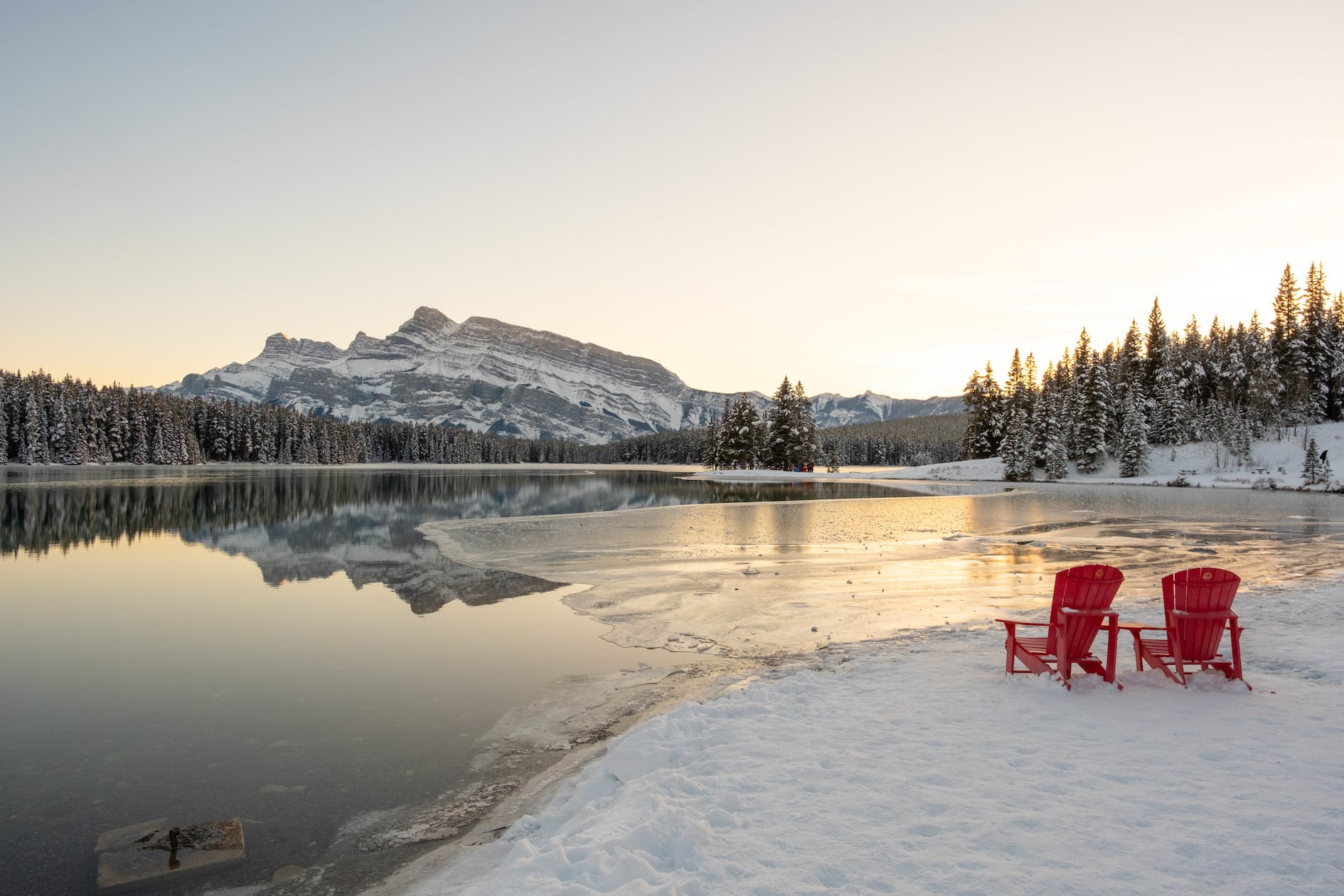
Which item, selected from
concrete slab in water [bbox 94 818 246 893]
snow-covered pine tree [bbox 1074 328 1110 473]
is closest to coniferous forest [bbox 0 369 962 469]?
snow-covered pine tree [bbox 1074 328 1110 473]

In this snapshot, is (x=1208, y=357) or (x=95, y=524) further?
(x=1208, y=357)

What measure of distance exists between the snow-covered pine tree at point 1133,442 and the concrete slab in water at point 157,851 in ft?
291

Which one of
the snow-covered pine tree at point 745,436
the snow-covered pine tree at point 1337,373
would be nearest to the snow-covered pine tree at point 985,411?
the snow-covered pine tree at point 745,436

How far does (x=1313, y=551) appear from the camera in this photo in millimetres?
21547

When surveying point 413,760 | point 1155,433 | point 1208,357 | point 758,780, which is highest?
point 1208,357

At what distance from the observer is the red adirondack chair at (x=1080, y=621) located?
7.76m

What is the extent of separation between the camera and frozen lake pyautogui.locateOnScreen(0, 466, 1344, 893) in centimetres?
675

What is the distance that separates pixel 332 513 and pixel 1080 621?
36642mm

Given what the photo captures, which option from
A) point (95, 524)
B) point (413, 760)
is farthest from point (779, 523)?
point (95, 524)

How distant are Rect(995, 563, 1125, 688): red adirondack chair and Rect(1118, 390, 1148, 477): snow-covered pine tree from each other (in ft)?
268

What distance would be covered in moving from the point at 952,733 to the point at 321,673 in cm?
876

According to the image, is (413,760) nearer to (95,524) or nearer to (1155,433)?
(95,524)

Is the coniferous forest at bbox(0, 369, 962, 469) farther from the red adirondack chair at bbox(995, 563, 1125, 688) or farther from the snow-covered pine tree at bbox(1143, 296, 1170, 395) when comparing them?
the red adirondack chair at bbox(995, 563, 1125, 688)

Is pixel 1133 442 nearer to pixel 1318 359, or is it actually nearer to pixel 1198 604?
pixel 1318 359
